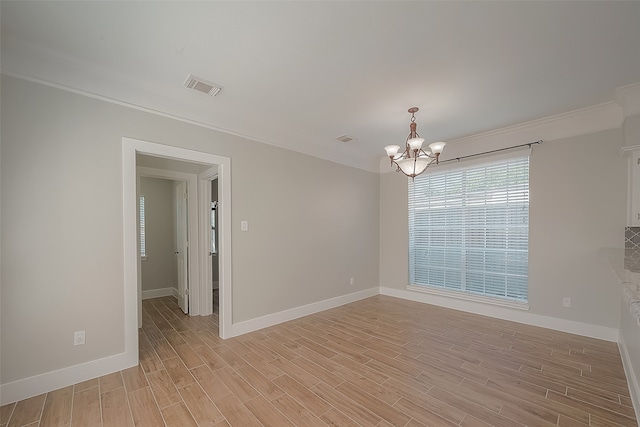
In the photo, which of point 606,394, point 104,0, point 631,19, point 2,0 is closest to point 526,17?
point 631,19

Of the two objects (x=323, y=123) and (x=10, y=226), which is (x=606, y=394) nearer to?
(x=323, y=123)

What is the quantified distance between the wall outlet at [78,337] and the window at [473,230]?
4.77 m

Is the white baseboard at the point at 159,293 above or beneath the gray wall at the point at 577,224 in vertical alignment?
beneath

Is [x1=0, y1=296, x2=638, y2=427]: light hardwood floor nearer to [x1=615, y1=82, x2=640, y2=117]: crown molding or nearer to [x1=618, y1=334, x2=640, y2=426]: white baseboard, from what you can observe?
[x1=618, y1=334, x2=640, y2=426]: white baseboard

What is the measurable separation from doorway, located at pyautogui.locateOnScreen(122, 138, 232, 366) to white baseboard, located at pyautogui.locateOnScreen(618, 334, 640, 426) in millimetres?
3711

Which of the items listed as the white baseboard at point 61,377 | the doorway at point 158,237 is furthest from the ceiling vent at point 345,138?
the white baseboard at point 61,377

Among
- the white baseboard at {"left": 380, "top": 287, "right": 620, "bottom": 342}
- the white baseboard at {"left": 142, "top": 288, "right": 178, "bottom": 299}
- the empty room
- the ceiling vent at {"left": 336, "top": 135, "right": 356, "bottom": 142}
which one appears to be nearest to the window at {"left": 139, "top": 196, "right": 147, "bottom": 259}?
the white baseboard at {"left": 142, "top": 288, "right": 178, "bottom": 299}

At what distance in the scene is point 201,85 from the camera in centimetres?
263

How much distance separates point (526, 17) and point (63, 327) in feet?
14.3

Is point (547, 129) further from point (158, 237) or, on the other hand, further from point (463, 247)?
point (158, 237)

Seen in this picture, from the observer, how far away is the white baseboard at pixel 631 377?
1880 mm

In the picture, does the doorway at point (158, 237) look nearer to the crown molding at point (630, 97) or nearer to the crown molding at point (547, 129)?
the crown molding at point (547, 129)

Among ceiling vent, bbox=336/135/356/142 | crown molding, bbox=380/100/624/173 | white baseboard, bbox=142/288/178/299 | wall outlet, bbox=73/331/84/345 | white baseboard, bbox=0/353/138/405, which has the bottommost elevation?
white baseboard, bbox=142/288/178/299

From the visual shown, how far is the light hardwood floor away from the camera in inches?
74.0
